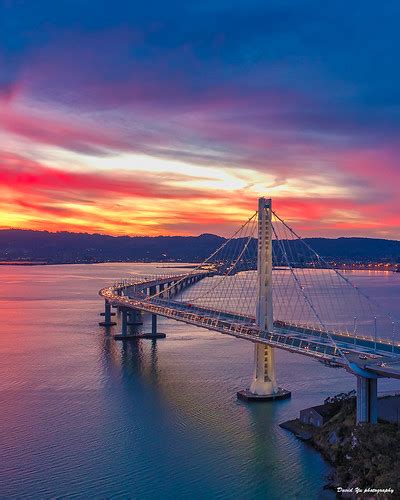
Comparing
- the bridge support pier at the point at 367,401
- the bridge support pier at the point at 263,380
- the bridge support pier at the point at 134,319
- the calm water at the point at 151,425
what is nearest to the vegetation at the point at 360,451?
the bridge support pier at the point at 367,401

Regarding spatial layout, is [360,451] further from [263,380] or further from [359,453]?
[263,380]

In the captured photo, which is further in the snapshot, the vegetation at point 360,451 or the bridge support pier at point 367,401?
the bridge support pier at point 367,401

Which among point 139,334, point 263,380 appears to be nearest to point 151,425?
point 263,380

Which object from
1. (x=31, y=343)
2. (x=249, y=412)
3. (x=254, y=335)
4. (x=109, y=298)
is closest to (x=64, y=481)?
(x=249, y=412)

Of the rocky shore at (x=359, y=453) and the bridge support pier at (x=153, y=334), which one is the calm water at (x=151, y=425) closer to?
the rocky shore at (x=359, y=453)

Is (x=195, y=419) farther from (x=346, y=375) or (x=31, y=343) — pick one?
(x=31, y=343)

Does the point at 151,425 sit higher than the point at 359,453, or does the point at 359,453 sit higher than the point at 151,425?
the point at 359,453
